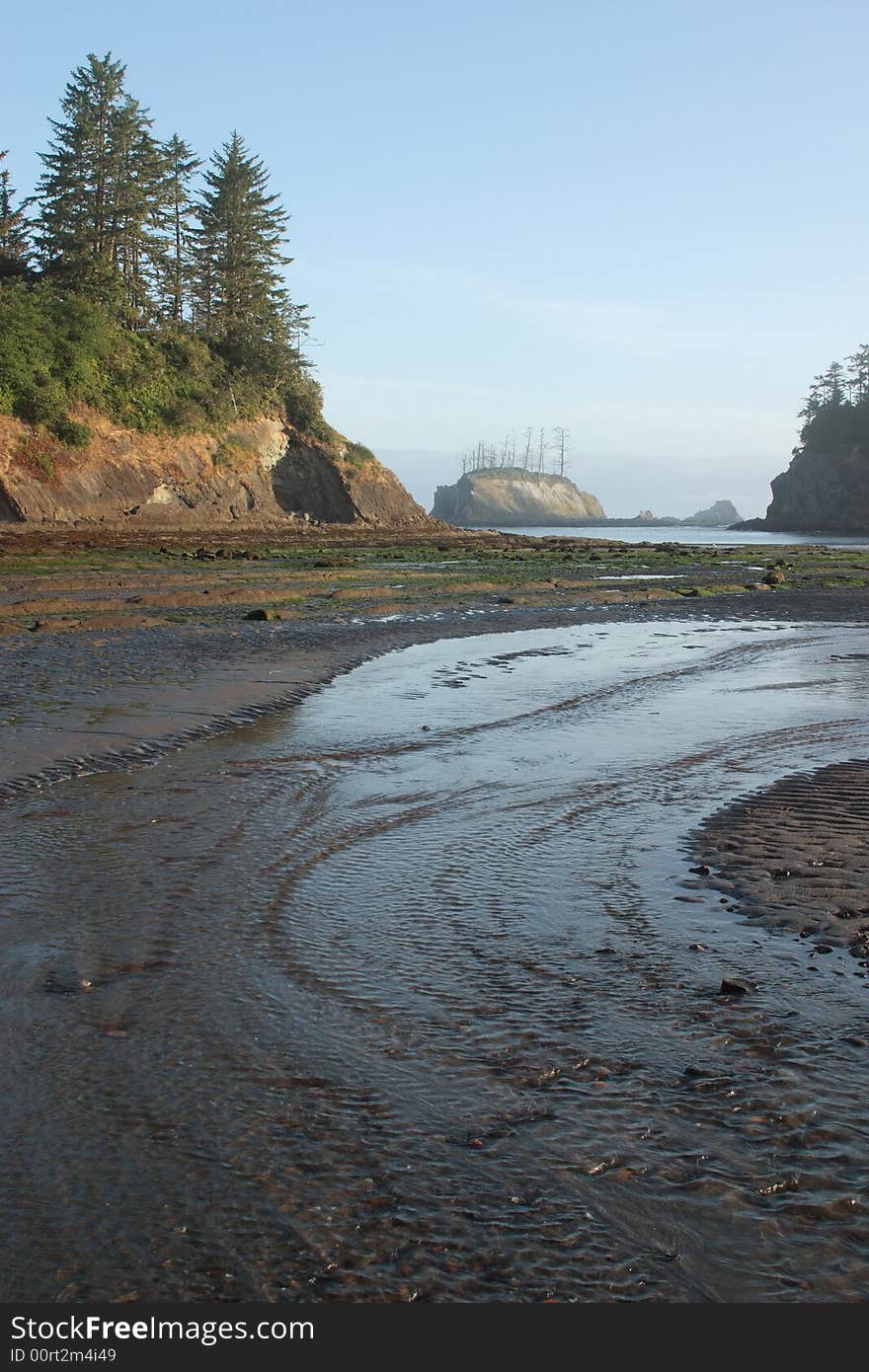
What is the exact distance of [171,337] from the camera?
54344 mm

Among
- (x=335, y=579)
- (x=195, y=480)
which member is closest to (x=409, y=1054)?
(x=335, y=579)

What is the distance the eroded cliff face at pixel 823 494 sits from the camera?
114 metres

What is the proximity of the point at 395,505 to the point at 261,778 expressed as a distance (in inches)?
2189

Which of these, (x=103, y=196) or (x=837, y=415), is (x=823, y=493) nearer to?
(x=837, y=415)

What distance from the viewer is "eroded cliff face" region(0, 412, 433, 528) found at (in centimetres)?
4150

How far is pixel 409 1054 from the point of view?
4.44 metres

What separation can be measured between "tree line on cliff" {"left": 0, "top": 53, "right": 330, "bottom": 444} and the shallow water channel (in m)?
39.8

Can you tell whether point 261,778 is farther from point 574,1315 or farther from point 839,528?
point 839,528

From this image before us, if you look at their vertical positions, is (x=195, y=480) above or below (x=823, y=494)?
below

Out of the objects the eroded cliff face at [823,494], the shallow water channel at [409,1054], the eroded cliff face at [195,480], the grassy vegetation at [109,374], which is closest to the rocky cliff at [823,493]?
the eroded cliff face at [823,494]

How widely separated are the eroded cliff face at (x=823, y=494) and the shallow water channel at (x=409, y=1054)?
4498 inches

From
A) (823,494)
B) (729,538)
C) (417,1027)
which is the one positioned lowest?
(417,1027)

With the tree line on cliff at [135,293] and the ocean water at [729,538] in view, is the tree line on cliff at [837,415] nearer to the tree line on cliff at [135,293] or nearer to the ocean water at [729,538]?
the ocean water at [729,538]

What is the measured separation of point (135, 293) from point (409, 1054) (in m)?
59.2
